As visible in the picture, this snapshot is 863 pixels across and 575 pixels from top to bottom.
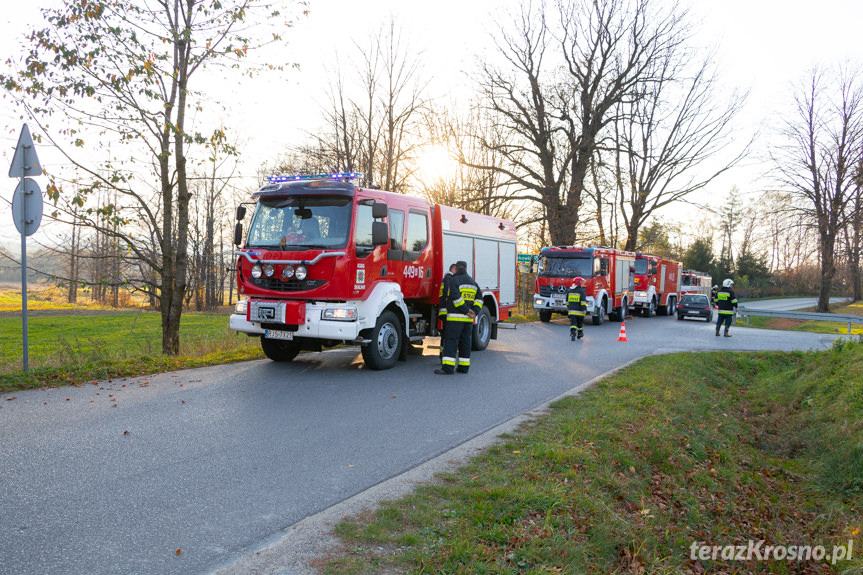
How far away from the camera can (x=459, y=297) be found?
989cm

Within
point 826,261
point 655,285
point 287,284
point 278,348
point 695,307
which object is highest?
point 826,261

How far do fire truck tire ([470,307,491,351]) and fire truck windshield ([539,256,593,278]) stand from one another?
30.9ft

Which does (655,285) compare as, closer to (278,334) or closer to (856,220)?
(856,220)

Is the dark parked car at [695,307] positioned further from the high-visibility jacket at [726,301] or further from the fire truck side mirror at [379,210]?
the fire truck side mirror at [379,210]

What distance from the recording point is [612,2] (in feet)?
95.0

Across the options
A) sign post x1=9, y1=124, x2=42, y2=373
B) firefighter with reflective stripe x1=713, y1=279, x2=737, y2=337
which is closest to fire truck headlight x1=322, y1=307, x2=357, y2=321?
sign post x1=9, y1=124, x2=42, y2=373

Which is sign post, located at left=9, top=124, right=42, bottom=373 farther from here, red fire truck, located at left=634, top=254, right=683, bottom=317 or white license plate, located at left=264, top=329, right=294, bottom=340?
red fire truck, located at left=634, top=254, right=683, bottom=317

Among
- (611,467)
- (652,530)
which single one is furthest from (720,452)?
(652,530)

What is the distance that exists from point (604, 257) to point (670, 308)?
12670mm

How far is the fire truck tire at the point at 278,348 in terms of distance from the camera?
10.4m

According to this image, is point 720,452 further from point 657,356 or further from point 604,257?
point 604,257

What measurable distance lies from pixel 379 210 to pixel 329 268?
115 cm

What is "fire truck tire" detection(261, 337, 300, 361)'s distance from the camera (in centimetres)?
1037

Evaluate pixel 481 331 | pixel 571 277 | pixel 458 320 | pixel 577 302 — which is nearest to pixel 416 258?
pixel 458 320
